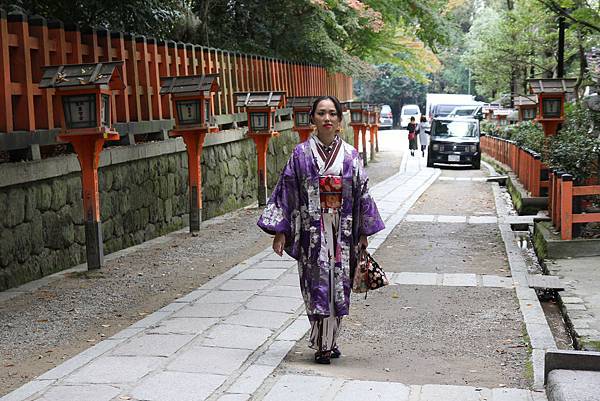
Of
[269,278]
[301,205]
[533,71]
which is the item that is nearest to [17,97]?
[269,278]

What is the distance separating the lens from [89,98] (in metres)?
8.26

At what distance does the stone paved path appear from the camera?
15.6 ft

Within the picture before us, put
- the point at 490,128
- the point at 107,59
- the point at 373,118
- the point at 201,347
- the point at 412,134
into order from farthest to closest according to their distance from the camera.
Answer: the point at 490,128 → the point at 412,134 → the point at 373,118 → the point at 107,59 → the point at 201,347

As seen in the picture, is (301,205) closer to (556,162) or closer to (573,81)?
(556,162)

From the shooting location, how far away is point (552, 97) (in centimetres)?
1652

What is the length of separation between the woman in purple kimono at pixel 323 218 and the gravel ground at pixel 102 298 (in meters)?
1.81

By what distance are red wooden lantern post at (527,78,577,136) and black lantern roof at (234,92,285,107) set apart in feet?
18.3

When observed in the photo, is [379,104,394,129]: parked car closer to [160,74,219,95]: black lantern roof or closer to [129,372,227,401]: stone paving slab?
[160,74,219,95]: black lantern roof

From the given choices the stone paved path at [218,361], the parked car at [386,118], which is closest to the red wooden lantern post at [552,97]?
the stone paved path at [218,361]

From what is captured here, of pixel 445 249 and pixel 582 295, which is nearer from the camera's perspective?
pixel 582 295

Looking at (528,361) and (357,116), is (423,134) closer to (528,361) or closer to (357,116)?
(357,116)

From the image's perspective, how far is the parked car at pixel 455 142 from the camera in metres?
28.8

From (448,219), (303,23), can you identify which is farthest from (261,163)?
(303,23)

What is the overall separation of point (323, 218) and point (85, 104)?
3.76 meters
